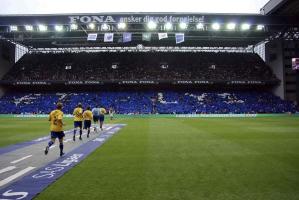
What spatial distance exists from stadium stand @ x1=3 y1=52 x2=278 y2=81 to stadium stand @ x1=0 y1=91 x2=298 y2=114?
3.85 m

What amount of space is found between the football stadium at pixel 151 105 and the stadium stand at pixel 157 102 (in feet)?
0.74

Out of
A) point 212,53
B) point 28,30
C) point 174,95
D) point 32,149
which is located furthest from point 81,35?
point 32,149

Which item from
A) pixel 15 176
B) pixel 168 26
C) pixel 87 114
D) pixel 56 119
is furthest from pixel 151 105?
pixel 15 176

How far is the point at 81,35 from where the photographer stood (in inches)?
2436

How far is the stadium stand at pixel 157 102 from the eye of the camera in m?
64.6

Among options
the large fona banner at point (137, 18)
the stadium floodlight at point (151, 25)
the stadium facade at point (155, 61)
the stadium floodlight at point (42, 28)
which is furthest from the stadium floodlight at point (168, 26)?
the stadium floodlight at point (42, 28)

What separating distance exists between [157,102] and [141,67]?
11943 millimetres

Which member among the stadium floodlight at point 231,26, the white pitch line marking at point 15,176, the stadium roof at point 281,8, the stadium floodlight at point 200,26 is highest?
the stadium roof at point 281,8

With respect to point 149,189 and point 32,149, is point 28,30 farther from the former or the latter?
point 149,189

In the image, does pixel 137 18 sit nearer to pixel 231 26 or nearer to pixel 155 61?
pixel 231 26

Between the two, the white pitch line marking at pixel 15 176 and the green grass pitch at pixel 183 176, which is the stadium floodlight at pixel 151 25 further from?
the white pitch line marking at pixel 15 176

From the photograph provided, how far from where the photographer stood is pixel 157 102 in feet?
224

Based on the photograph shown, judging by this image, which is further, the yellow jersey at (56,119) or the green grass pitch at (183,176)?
the yellow jersey at (56,119)

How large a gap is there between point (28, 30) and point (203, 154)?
47.8 m
